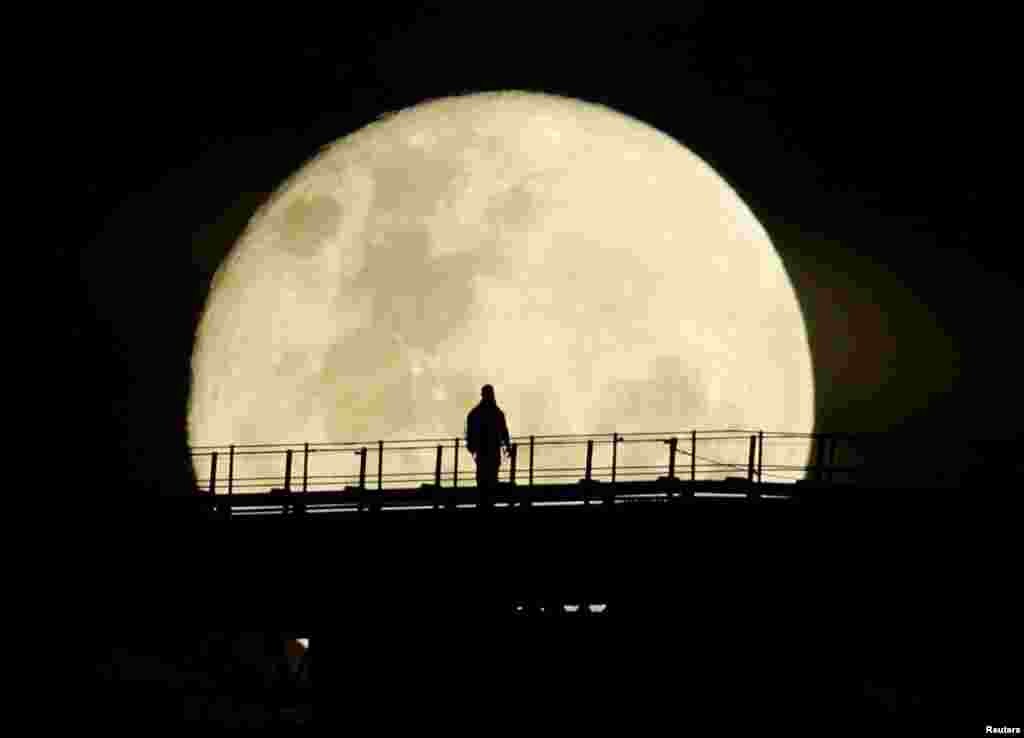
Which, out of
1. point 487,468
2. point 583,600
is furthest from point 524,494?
point 583,600

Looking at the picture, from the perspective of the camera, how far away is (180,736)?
30453mm

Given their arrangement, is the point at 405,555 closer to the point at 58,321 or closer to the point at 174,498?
the point at 174,498

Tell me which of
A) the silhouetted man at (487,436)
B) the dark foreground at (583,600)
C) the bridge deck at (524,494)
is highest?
the silhouetted man at (487,436)


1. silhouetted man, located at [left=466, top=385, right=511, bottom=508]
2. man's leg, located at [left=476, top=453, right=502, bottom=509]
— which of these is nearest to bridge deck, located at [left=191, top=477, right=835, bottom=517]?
man's leg, located at [left=476, top=453, right=502, bottom=509]

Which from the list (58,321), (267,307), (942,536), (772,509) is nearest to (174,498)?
(772,509)

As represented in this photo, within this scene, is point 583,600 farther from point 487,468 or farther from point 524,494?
point 487,468

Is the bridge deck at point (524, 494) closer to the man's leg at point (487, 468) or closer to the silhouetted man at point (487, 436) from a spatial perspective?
the man's leg at point (487, 468)

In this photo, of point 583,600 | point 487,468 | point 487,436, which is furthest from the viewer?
point 487,468

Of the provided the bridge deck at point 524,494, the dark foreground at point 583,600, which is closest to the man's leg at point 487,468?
the bridge deck at point 524,494

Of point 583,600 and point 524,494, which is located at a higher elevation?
point 524,494

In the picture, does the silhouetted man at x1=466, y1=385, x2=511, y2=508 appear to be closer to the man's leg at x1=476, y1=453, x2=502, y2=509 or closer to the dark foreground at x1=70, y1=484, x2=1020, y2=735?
the man's leg at x1=476, y1=453, x2=502, y2=509

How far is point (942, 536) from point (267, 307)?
23048 mm

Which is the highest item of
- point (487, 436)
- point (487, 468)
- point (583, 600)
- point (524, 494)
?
point (487, 436)

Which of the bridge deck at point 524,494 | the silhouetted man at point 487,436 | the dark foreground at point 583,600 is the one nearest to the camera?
the dark foreground at point 583,600
